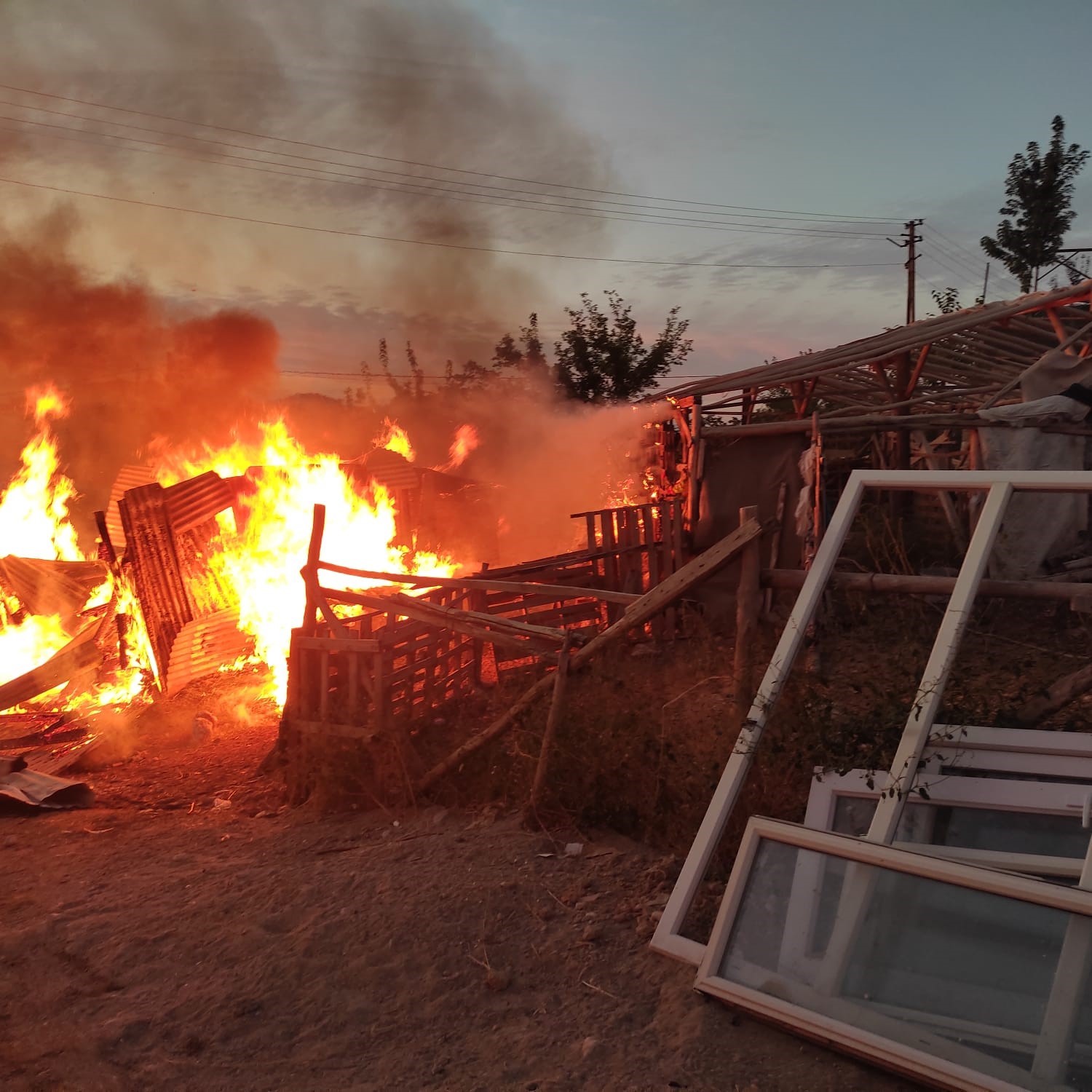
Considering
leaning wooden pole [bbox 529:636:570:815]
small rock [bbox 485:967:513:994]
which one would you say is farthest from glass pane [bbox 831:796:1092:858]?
leaning wooden pole [bbox 529:636:570:815]

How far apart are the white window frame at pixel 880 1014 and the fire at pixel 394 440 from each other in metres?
18.5

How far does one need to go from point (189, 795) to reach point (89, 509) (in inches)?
1106

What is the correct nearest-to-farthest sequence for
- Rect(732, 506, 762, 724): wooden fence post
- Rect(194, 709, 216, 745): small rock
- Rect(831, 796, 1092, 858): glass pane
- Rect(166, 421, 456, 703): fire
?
Rect(831, 796, 1092, 858): glass pane, Rect(732, 506, 762, 724): wooden fence post, Rect(194, 709, 216, 745): small rock, Rect(166, 421, 456, 703): fire

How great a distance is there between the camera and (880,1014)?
287 cm

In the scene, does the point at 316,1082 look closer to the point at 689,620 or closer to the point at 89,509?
the point at 689,620

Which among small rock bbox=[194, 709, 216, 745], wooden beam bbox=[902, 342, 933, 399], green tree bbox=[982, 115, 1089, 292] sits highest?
green tree bbox=[982, 115, 1089, 292]

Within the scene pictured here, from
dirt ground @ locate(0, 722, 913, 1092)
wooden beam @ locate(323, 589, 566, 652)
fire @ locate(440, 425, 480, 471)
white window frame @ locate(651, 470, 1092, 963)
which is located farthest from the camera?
fire @ locate(440, 425, 480, 471)

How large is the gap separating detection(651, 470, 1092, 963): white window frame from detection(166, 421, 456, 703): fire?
7.22 metres

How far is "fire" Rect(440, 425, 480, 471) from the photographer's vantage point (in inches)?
955

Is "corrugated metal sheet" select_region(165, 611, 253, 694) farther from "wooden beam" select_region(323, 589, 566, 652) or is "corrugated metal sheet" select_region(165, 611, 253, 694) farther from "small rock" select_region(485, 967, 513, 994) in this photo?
"small rock" select_region(485, 967, 513, 994)

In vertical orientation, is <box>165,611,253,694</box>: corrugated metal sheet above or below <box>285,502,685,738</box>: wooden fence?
below

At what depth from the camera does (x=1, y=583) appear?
13.1 m

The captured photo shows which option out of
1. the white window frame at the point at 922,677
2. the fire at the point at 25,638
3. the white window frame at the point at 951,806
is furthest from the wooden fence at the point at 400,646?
the fire at the point at 25,638

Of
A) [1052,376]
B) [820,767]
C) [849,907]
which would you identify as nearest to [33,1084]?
[849,907]
